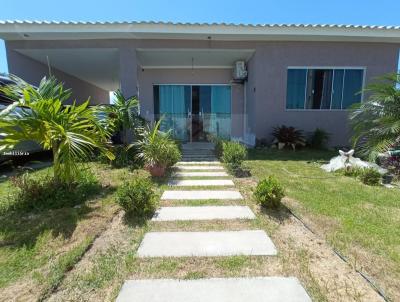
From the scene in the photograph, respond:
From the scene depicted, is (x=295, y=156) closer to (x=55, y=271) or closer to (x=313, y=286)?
(x=313, y=286)

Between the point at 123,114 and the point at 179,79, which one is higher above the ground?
the point at 179,79

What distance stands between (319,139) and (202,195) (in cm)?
595

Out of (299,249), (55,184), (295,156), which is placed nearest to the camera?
(299,249)

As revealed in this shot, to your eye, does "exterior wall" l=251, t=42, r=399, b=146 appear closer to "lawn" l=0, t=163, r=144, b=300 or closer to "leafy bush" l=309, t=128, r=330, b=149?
"leafy bush" l=309, t=128, r=330, b=149

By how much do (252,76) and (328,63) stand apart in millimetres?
2460

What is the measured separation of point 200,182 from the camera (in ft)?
15.8

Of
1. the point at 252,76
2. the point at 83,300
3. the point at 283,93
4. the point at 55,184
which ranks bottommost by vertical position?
the point at 83,300

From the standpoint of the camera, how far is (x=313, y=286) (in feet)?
6.25

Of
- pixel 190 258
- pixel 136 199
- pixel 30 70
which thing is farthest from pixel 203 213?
pixel 30 70

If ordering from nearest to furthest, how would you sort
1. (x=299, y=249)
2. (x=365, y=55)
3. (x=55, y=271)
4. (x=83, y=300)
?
(x=83, y=300), (x=55, y=271), (x=299, y=249), (x=365, y=55)

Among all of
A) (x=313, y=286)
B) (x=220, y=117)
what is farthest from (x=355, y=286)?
(x=220, y=117)

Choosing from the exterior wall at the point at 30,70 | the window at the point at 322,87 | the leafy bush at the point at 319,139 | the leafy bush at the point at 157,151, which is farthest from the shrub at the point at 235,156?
the exterior wall at the point at 30,70

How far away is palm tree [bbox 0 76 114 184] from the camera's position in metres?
3.26

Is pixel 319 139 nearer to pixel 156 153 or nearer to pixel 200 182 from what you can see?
pixel 200 182
